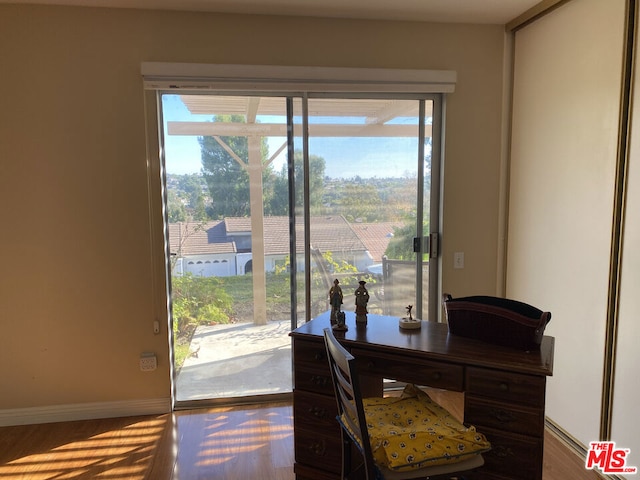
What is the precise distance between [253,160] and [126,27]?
3.63ft

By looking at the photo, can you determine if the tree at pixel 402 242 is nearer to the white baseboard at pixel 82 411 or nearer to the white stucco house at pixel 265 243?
the white stucco house at pixel 265 243

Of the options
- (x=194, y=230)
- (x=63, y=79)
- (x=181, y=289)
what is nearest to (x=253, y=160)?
(x=194, y=230)

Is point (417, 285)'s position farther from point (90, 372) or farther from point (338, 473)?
point (90, 372)

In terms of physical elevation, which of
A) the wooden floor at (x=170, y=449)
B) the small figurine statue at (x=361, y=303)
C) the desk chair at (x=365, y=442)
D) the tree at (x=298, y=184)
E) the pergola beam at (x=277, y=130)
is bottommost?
the wooden floor at (x=170, y=449)

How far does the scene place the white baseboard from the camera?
2689mm

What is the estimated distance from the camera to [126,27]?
8.38ft

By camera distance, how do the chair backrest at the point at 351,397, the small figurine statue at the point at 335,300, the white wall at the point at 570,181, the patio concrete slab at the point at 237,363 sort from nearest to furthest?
the chair backrest at the point at 351,397
the small figurine statue at the point at 335,300
the white wall at the point at 570,181
the patio concrete slab at the point at 237,363

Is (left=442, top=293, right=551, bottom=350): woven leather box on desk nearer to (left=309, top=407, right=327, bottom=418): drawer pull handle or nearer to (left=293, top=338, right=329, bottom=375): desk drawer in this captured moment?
(left=293, top=338, right=329, bottom=375): desk drawer

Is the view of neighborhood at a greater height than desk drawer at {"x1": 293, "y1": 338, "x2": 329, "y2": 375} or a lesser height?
greater

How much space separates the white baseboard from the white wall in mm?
2573

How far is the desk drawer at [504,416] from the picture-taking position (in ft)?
4.92

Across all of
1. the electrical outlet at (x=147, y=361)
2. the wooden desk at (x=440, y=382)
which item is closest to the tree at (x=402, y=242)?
the wooden desk at (x=440, y=382)

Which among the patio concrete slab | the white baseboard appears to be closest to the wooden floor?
the white baseboard

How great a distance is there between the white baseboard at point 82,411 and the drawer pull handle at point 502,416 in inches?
85.3
